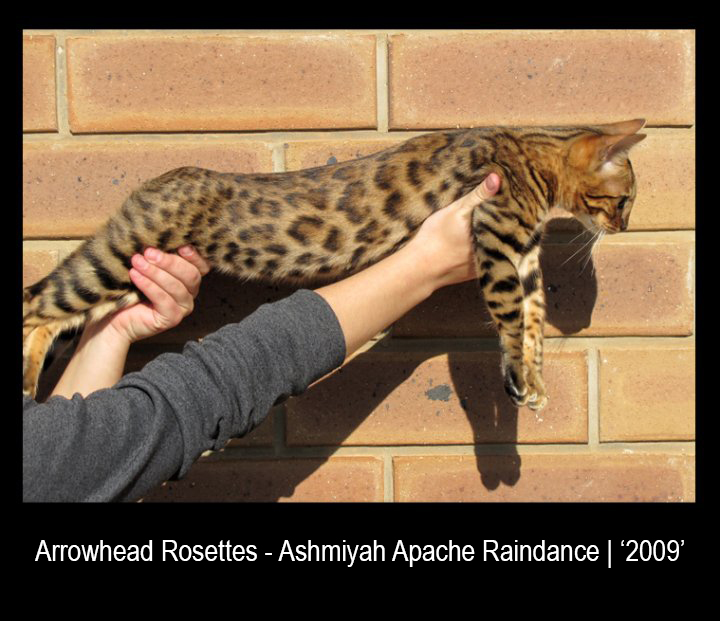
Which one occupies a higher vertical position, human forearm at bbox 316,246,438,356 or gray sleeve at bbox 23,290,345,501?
human forearm at bbox 316,246,438,356

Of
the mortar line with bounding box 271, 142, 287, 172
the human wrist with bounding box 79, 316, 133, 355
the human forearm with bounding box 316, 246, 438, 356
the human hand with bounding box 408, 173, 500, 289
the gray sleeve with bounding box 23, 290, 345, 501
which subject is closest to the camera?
the gray sleeve with bounding box 23, 290, 345, 501

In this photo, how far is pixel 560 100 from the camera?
177 centimetres

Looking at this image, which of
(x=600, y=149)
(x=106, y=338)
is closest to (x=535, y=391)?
(x=600, y=149)

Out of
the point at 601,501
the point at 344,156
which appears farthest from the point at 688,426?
the point at 344,156

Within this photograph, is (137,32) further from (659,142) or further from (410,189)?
(659,142)

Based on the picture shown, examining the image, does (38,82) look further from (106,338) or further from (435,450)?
(435,450)

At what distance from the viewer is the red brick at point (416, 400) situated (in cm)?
180

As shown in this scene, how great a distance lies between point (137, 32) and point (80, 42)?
154 millimetres

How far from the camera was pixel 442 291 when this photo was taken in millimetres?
1800

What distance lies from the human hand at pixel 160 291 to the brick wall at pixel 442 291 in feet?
0.41

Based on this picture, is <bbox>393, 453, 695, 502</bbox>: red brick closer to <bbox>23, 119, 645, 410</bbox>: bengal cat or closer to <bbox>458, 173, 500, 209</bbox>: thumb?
<bbox>23, 119, 645, 410</bbox>: bengal cat

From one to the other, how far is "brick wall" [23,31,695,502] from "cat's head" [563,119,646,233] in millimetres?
72

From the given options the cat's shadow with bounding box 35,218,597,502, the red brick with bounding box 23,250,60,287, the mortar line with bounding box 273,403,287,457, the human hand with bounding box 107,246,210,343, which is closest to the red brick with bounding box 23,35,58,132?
the red brick with bounding box 23,250,60,287

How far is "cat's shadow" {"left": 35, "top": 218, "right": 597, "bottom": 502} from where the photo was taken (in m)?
1.79
